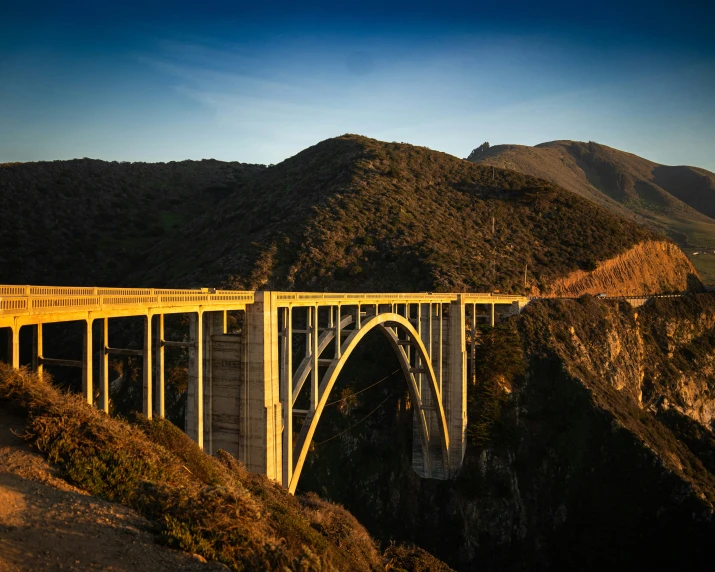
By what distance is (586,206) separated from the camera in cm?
7644

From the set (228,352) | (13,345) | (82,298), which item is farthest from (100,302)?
(228,352)

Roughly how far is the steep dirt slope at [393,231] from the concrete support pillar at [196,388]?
34485 millimetres

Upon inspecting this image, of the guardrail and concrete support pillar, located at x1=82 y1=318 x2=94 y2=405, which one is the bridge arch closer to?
the guardrail

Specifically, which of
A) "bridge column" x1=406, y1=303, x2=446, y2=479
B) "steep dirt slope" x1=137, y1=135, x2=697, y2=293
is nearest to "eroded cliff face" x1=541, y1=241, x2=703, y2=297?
"steep dirt slope" x1=137, y1=135, x2=697, y2=293

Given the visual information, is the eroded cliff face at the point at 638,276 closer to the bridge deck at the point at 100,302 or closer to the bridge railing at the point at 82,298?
the bridge deck at the point at 100,302

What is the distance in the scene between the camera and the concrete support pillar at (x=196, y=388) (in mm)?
16750

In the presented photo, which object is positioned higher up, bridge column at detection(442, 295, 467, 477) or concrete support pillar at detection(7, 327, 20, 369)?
concrete support pillar at detection(7, 327, 20, 369)

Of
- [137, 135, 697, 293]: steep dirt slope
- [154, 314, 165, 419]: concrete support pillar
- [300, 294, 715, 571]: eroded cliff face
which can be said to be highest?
[137, 135, 697, 293]: steep dirt slope

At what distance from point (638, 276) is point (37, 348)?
6723 cm

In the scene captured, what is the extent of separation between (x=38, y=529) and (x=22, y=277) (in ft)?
205

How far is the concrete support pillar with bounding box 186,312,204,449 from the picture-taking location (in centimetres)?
1675

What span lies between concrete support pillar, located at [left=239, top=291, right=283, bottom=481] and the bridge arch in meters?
1.60

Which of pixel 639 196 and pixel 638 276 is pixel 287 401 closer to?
pixel 638 276

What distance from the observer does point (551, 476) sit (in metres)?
39.4
